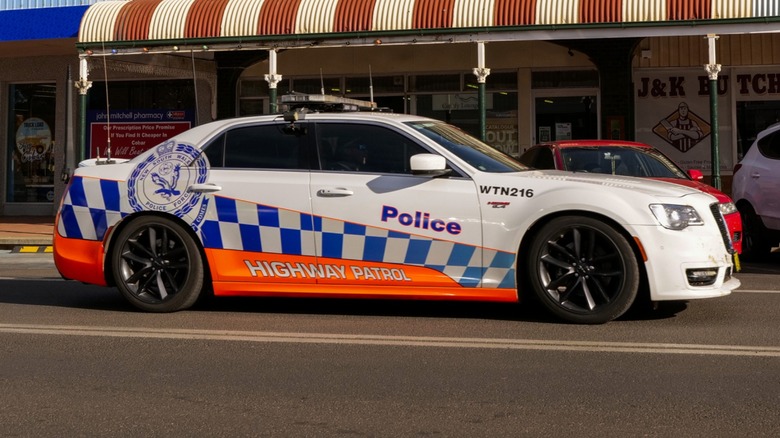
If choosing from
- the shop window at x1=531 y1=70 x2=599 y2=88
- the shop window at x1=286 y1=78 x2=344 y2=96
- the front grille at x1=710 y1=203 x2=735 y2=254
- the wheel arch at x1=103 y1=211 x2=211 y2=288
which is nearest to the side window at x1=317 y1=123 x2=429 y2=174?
the wheel arch at x1=103 y1=211 x2=211 y2=288

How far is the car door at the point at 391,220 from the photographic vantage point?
7238mm

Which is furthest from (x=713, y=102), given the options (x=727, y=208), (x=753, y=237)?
(x=727, y=208)

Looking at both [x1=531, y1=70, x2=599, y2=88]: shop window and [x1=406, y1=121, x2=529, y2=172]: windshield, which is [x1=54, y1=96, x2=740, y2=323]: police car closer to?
[x1=406, y1=121, x2=529, y2=172]: windshield

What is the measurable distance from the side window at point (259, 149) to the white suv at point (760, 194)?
6315 millimetres

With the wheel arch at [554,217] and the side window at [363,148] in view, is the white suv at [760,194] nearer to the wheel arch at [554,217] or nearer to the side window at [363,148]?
the wheel arch at [554,217]

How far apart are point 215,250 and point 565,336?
8.74ft

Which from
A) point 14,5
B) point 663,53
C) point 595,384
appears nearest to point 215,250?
point 595,384

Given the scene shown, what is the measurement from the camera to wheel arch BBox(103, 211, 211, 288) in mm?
7809

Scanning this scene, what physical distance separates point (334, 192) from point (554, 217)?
61.9 inches

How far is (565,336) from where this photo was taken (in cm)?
674

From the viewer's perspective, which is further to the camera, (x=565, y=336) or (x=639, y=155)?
(x=639, y=155)

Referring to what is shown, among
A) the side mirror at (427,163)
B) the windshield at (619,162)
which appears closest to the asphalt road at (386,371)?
the side mirror at (427,163)

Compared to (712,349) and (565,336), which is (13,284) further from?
(712,349)

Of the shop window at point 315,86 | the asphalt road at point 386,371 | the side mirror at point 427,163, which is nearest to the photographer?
the asphalt road at point 386,371
